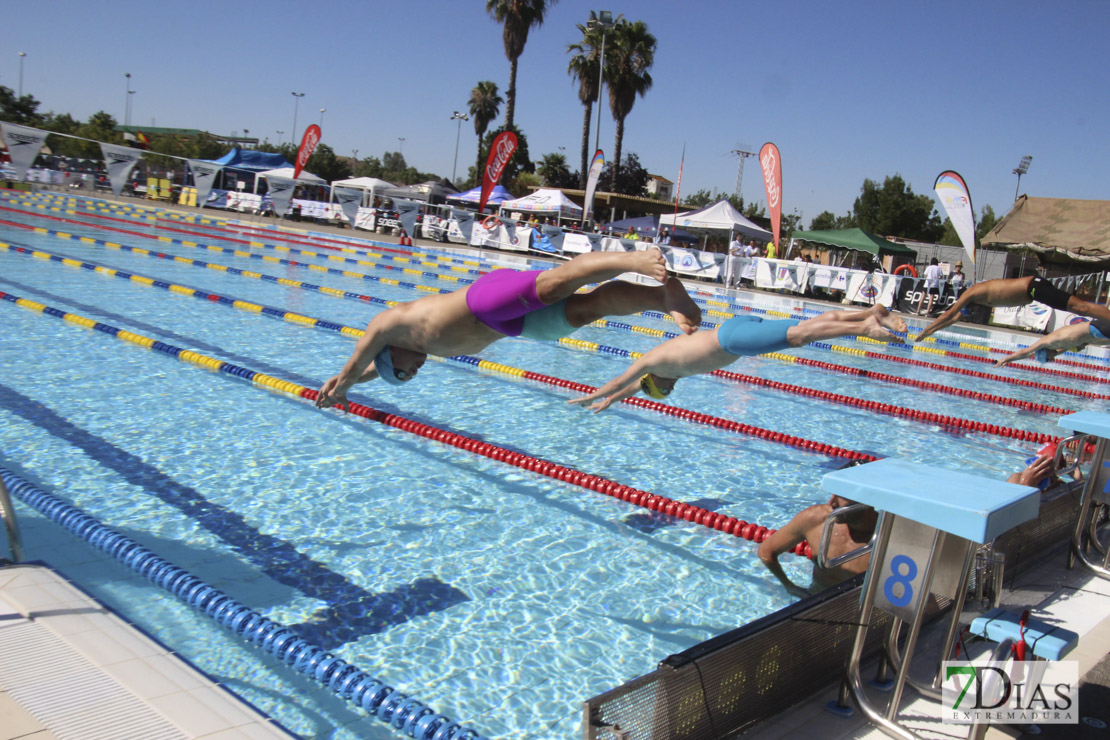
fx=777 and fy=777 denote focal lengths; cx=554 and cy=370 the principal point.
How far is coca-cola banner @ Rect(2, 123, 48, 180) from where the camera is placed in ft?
67.7

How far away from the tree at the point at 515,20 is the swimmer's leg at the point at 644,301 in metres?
37.7

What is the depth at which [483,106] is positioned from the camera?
56406 mm

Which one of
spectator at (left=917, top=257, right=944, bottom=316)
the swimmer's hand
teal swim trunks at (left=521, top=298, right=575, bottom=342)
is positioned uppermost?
spectator at (left=917, top=257, right=944, bottom=316)

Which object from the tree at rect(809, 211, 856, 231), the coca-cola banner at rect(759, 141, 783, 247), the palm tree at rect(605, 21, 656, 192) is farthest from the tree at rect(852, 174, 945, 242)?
the coca-cola banner at rect(759, 141, 783, 247)

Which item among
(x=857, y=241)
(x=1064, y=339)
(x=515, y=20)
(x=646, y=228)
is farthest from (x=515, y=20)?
(x=1064, y=339)

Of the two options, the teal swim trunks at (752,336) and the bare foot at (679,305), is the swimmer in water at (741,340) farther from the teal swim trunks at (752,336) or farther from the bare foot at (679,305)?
the bare foot at (679,305)

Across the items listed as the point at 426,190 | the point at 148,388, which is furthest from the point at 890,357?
the point at 426,190

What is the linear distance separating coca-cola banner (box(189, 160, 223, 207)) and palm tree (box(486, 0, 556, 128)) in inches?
609

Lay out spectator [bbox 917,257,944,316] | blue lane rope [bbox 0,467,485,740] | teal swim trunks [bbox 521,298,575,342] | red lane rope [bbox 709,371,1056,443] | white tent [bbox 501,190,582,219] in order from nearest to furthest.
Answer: blue lane rope [bbox 0,467,485,740] < teal swim trunks [bbox 521,298,575,342] < red lane rope [bbox 709,371,1056,443] < spectator [bbox 917,257,944,316] < white tent [bbox 501,190,582,219]

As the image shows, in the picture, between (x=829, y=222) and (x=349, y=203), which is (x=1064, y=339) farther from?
(x=829, y=222)

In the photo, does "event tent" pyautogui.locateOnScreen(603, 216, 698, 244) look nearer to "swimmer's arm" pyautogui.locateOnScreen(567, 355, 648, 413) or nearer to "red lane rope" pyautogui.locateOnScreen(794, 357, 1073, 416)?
"red lane rope" pyautogui.locateOnScreen(794, 357, 1073, 416)

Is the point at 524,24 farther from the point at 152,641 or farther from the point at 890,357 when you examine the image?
the point at 152,641

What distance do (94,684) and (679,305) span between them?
109 inches

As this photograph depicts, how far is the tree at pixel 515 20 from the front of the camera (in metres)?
39.5
